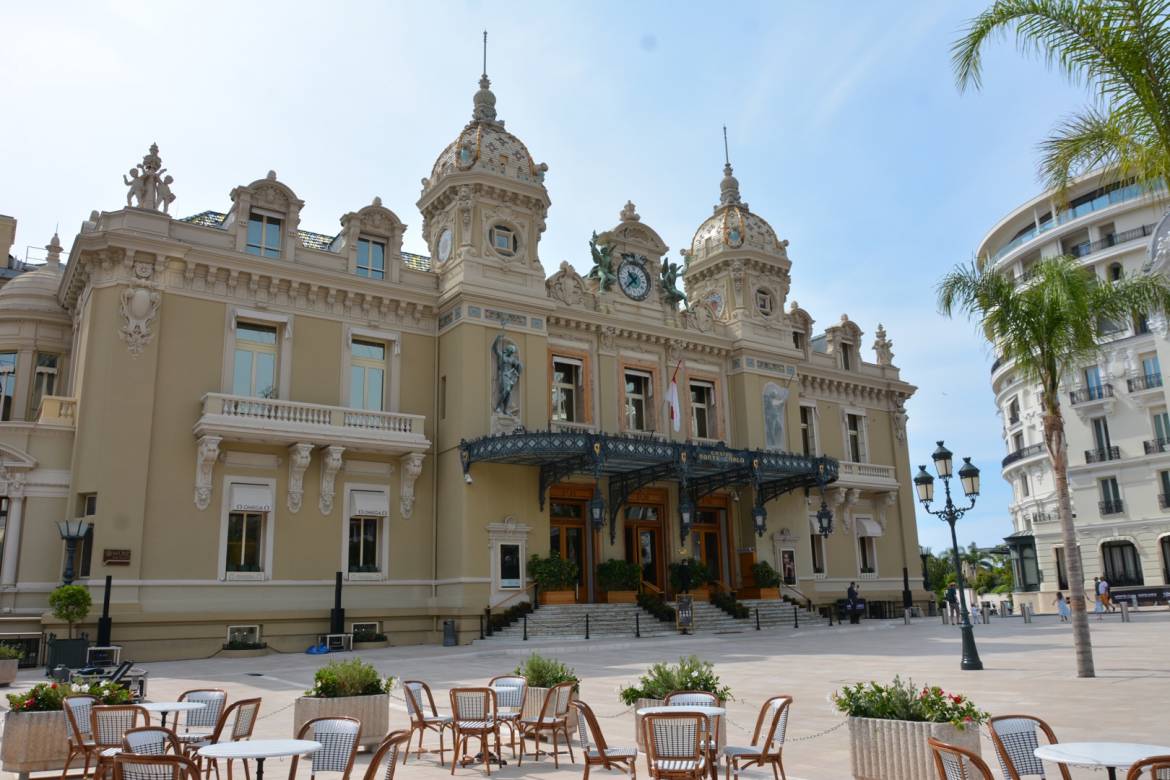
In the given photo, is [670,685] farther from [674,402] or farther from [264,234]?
[674,402]

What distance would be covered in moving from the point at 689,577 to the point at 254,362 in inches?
606

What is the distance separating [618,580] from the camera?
28.5 m

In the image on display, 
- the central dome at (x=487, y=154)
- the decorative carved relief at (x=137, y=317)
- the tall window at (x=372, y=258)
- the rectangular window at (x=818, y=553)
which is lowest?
the rectangular window at (x=818, y=553)

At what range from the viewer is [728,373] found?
3494cm

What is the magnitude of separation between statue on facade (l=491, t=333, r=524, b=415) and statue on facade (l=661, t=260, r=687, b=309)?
26.4ft

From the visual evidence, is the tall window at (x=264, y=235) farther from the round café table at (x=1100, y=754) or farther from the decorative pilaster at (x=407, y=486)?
the round café table at (x=1100, y=754)

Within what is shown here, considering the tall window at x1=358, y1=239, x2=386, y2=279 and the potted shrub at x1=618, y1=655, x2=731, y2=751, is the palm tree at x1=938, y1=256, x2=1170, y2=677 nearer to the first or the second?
the potted shrub at x1=618, y1=655, x2=731, y2=751

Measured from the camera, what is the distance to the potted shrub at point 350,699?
31.3 ft

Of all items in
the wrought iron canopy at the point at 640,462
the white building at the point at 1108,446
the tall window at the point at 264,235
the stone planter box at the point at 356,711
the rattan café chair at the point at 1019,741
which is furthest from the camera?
the white building at the point at 1108,446

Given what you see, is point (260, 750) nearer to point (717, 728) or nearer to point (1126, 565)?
point (717, 728)

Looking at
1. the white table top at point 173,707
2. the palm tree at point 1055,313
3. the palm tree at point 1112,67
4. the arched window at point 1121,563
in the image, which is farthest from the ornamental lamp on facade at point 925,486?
the arched window at point 1121,563

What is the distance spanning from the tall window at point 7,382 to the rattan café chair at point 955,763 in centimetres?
2820

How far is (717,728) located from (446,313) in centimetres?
2221

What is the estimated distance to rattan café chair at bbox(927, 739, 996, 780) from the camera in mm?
5985
